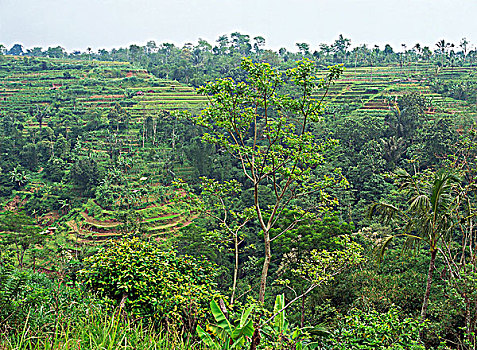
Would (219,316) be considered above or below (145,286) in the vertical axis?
below

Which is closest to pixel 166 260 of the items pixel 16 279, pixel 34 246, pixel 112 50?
pixel 16 279

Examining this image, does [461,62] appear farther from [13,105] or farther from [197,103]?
[13,105]

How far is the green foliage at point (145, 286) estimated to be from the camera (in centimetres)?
459

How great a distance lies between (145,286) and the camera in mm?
4711

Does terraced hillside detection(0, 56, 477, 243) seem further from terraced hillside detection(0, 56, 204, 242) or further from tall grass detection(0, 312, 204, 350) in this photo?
tall grass detection(0, 312, 204, 350)

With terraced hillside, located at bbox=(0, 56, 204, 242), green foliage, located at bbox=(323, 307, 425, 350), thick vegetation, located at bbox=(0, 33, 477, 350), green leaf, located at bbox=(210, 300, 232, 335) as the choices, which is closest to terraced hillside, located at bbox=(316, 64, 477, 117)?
thick vegetation, located at bbox=(0, 33, 477, 350)

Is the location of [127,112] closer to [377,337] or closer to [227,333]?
[227,333]

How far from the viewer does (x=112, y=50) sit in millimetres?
69250

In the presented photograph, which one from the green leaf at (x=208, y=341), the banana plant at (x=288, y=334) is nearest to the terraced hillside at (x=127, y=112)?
the banana plant at (x=288, y=334)

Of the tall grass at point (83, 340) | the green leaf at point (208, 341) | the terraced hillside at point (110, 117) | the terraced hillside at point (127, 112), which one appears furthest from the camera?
the terraced hillside at point (127, 112)

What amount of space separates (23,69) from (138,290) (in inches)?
1993

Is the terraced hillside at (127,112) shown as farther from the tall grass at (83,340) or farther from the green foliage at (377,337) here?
the tall grass at (83,340)

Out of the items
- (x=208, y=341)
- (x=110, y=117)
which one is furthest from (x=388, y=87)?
(x=208, y=341)

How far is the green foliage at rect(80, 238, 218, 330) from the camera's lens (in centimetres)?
459
